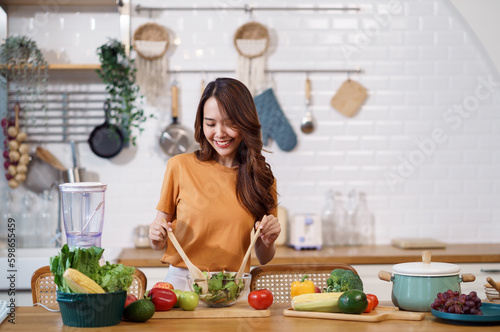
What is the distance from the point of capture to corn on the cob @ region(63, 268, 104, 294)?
5.71 ft

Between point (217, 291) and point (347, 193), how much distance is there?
2.43 meters

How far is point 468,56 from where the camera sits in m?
4.34

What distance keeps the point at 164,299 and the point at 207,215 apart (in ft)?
1.68

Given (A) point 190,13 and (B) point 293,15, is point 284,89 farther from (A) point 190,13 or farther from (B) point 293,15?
(A) point 190,13

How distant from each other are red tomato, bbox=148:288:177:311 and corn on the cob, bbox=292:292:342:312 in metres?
0.40

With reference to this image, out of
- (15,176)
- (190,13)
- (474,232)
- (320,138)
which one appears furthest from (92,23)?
(474,232)

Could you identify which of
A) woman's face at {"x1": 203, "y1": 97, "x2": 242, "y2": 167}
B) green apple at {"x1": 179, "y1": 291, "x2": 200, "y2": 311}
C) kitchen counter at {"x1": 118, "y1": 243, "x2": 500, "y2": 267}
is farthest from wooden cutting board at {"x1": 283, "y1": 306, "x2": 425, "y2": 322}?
kitchen counter at {"x1": 118, "y1": 243, "x2": 500, "y2": 267}

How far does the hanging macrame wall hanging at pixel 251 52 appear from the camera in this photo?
4156mm

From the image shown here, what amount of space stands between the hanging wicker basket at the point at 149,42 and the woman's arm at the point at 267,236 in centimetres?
202

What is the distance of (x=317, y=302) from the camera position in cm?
195

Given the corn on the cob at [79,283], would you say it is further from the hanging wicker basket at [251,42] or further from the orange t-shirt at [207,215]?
the hanging wicker basket at [251,42]

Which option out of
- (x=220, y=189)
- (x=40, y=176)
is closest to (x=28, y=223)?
(x=40, y=176)

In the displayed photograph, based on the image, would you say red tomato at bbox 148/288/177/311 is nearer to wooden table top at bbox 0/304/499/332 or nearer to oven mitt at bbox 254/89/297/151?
wooden table top at bbox 0/304/499/332

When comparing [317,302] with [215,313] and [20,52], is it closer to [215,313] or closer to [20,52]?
[215,313]
